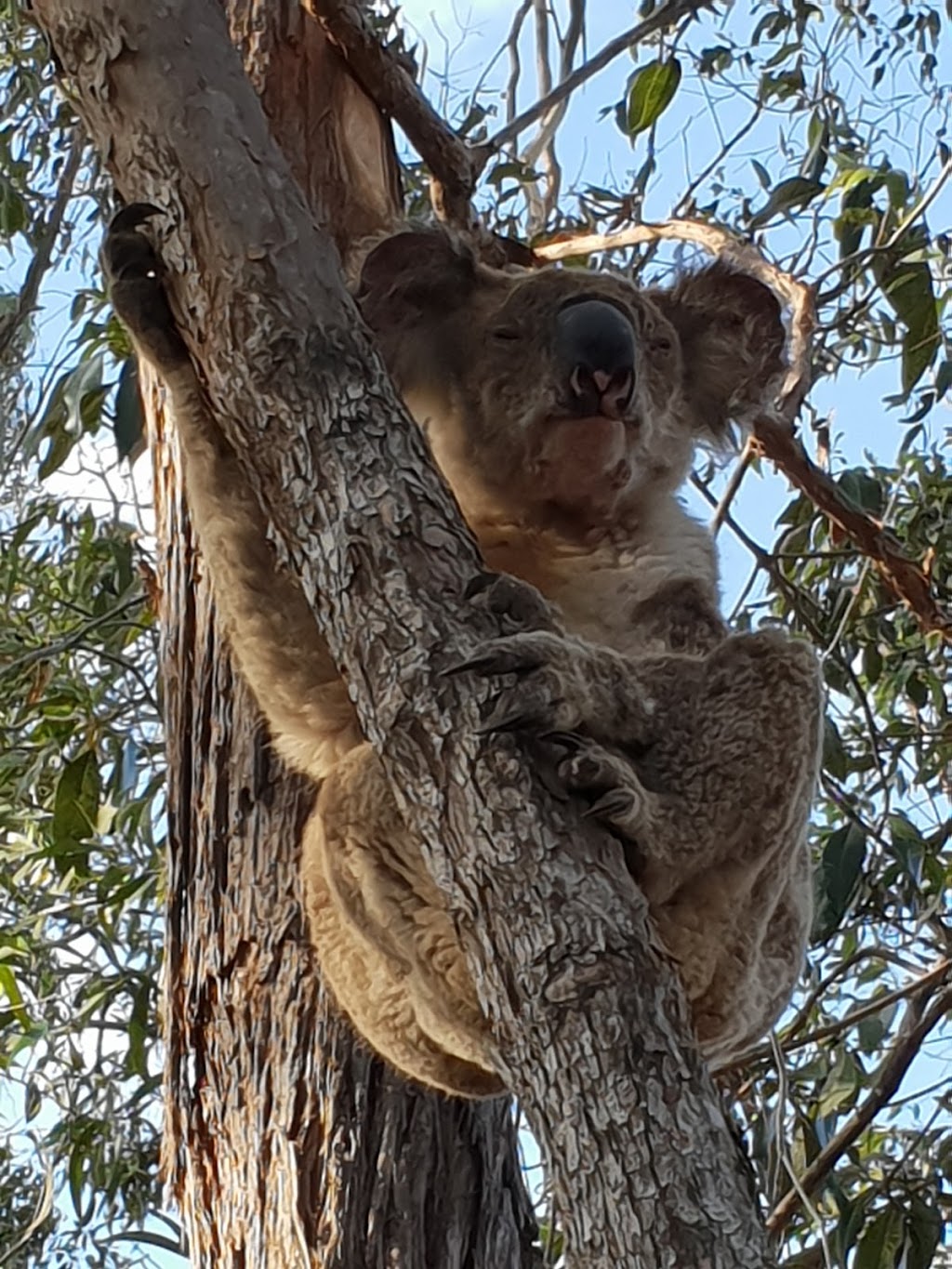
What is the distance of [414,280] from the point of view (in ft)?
9.19

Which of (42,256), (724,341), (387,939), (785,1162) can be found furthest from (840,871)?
(42,256)

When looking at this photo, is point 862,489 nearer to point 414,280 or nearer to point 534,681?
point 414,280

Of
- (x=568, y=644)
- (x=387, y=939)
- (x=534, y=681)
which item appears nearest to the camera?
(x=534, y=681)

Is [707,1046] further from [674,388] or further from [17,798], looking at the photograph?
[17,798]

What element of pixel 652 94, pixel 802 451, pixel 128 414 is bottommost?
pixel 802 451

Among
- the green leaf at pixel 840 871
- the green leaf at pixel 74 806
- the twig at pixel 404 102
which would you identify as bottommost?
the green leaf at pixel 840 871

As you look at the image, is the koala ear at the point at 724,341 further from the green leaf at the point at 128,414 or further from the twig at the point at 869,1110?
the twig at the point at 869,1110

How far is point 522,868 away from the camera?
1.45 meters

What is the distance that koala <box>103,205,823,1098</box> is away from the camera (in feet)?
7.07

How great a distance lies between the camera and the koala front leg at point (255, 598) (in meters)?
2.33

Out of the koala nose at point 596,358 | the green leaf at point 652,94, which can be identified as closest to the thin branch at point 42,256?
the green leaf at point 652,94

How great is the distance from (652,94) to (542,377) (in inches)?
54.5

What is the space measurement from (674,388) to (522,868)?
68.7 inches

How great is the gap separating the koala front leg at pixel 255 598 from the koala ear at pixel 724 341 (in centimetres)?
105
